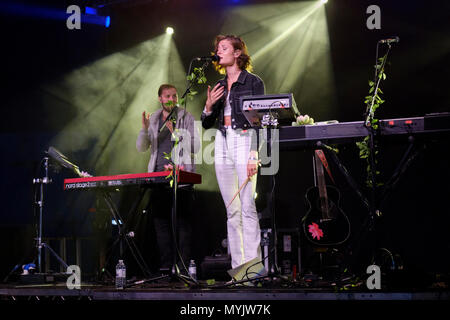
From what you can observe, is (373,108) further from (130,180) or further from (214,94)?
(130,180)

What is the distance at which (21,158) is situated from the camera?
5.64 m

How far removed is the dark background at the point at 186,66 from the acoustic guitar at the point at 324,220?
2.65ft

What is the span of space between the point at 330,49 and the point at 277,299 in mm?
3333

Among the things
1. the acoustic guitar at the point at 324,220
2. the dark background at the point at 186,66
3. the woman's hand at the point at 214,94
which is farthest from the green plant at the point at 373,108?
the dark background at the point at 186,66

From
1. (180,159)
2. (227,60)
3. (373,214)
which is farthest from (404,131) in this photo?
(180,159)

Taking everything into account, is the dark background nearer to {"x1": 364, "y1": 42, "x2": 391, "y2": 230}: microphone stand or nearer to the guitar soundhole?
the guitar soundhole

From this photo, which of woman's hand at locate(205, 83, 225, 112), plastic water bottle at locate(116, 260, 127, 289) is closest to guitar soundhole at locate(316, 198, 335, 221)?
woman's hand at locate(205, 83, 225, 112)

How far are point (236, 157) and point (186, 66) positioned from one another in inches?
105

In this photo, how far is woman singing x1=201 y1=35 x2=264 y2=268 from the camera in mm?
3666

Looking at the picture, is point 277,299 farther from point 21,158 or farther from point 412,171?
point 21,158

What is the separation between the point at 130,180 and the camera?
150 inches

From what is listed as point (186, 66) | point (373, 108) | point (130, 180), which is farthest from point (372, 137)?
point (186, 66)

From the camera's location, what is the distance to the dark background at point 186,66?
193 inches

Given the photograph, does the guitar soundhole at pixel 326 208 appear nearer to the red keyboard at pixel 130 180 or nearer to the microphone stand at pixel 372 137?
the microphone stand at pixel 372 137
